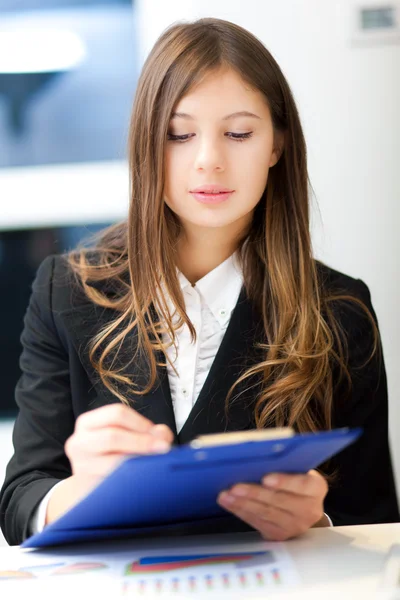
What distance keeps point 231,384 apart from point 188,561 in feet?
1.41

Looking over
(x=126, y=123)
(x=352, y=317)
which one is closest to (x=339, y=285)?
(x=352, y=317)

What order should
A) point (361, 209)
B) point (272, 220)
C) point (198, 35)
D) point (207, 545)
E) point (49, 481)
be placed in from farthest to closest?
point (361, 209) < point (272, 220) < point (198, 35) < point (49, 481) < point (207, 545)

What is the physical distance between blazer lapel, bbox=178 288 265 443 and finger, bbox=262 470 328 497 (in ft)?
1.09

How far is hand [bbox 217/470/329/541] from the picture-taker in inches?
31.9

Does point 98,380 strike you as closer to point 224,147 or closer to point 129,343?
point 129,343

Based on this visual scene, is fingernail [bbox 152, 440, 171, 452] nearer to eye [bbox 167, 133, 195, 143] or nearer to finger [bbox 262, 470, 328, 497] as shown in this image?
finger [bbox 262, 470, 328, 497]

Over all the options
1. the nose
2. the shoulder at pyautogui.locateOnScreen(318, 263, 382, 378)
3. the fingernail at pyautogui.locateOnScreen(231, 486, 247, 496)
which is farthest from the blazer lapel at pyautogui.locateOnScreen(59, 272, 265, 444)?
the fingernail at pyautogui.locateOnScreen(231, 486, 247, 496)

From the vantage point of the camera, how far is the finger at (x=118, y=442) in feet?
2.54

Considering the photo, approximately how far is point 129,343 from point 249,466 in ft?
1.81

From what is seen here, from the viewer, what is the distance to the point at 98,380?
1245mm

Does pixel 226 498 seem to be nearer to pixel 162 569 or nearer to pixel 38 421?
pixel 162 569

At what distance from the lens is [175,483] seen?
708 mm

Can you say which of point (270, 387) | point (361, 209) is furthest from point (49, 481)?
point (361, 209)

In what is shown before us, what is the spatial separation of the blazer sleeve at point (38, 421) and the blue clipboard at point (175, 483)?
0.20 metres
